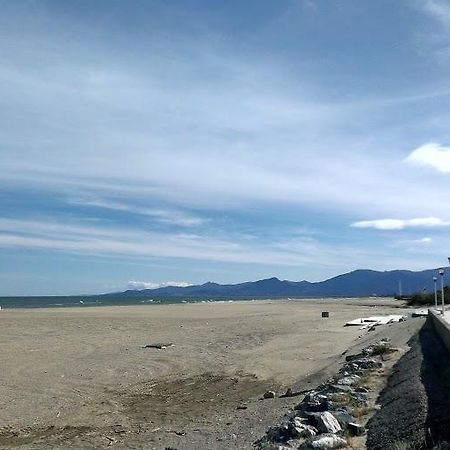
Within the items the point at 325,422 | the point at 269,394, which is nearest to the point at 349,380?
the point at 269,394

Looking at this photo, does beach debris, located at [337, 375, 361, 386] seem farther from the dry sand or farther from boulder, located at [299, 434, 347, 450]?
boulder, located at [299, 434, 347, 450]

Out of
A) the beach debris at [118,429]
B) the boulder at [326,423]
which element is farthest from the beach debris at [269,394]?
→ the boulder at [326,423]

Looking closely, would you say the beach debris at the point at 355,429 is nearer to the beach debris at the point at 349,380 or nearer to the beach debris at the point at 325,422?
the beach debris at the point at 325,422

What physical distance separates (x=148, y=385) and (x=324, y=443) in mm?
9101

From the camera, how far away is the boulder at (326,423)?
827 cm

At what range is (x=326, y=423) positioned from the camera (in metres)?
8.38

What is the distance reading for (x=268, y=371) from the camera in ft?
57.4

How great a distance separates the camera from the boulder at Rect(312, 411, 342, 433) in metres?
8.27

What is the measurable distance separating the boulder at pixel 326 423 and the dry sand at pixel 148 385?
136 cm

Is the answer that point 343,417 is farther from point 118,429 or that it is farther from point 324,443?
point 118,429

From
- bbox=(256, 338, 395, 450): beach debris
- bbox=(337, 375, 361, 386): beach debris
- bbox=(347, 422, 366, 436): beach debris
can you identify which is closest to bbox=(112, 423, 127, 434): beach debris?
bbox=(256, 338, 395, 450): beach debris

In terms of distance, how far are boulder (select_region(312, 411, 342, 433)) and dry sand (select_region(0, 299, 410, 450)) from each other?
1365 millimetres

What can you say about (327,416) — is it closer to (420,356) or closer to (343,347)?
(420,356)

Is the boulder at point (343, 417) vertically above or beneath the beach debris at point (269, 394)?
above
